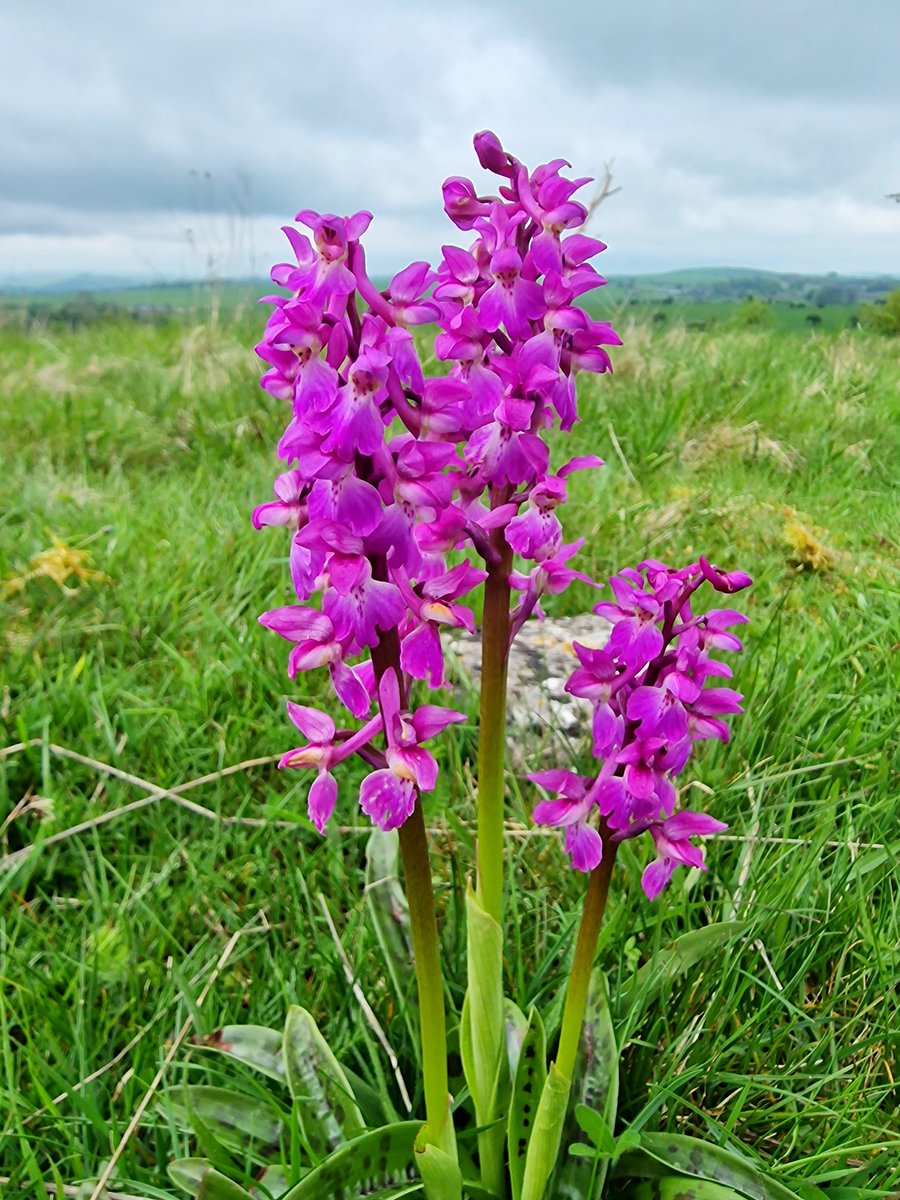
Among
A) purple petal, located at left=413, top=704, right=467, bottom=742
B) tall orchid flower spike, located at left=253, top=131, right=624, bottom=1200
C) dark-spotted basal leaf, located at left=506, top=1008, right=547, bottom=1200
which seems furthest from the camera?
dark-spotted basal leaf, located at left=506, top=1008, right=547, bottom=1200

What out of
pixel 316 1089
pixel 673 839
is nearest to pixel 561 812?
pixel 673 839

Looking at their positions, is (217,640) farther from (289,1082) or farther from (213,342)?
(213,342)

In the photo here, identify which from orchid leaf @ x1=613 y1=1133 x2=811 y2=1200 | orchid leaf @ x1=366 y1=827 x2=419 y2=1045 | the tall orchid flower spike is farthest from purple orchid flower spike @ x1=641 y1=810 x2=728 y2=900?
orchid leaf @ x1=366 y1=827 x2=419 y2=1045

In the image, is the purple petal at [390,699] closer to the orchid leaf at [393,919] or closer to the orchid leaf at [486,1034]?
the orchid leaf at [486,1034]

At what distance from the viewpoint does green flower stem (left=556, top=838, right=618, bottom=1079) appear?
4.58ft

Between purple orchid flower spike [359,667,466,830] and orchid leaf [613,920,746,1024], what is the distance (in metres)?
0.76

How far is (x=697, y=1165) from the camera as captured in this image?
1555 mm

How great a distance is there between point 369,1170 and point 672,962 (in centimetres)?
62

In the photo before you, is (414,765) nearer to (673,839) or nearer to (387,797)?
(387,797)

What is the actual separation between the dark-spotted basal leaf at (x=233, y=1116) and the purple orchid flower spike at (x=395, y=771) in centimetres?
87

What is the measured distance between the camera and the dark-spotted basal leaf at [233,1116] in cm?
172

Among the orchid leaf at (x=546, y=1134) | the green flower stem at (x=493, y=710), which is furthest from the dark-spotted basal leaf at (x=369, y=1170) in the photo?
the green flower stem at (x=493, y=710)

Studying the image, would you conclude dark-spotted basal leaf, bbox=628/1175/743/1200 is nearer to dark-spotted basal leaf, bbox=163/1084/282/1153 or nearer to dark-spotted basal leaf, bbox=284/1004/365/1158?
dark-spotted basal leaf, bbox=284/1004/365/1158

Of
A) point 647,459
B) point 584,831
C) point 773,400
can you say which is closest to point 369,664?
point 584,831
